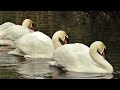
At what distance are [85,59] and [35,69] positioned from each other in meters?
0.90

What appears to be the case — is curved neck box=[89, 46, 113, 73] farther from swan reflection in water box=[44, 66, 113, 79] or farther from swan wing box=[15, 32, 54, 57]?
swan wing box=[15, 32, 54, 57]

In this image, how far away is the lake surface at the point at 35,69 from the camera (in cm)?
812

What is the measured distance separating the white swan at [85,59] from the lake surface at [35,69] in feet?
0.49

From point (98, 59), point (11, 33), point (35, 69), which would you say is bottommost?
point (35, 69)

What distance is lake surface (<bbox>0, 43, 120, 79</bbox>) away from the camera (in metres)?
8.12

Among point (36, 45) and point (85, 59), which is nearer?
point (85, 59)

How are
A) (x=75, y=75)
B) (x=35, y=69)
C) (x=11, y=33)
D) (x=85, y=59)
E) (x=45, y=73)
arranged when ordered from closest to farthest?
(x=75, y=75)
(x=45, y=73)
(x=85, y=59)
(x=35, y=69)
(x=11, y=33)

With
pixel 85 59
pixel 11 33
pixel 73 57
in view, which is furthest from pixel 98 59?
pixel 11 33

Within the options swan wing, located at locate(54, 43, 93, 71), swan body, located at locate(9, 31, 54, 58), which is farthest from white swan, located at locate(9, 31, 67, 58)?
swan wing, located at locate(54, 43, 93, 71)

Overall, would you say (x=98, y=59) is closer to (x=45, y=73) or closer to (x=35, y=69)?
(x=45, y=73)

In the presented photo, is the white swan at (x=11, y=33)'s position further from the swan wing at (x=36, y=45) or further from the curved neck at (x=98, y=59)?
the curved neck at (x=98, y=59)

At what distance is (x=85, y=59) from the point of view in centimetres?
850
